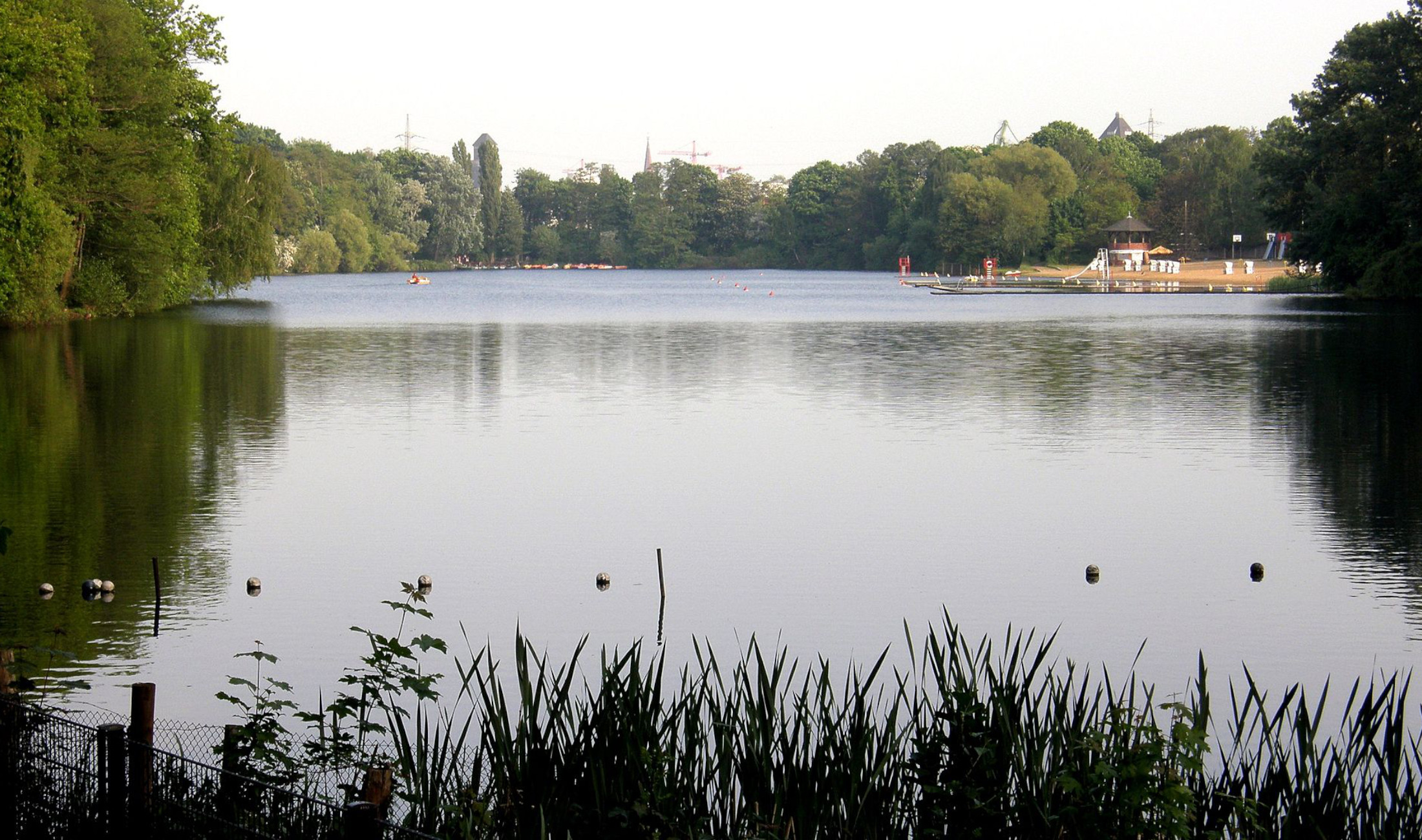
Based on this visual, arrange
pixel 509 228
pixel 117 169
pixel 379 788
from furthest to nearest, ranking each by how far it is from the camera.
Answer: pixel 509 228, pixel 117 169, pixel 379 788

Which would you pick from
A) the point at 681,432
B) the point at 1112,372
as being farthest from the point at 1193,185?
the point at 681,432

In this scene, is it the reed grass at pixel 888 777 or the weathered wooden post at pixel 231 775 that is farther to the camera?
the reed grass at pixel 888 777

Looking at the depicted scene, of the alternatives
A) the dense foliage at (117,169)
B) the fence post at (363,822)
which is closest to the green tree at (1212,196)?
the dense foliage at (117,169)

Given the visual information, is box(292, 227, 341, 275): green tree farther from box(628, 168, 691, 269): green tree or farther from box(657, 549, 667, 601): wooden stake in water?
box(657, 549, 667, 601): wooden stake in water

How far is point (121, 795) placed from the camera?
482 cm

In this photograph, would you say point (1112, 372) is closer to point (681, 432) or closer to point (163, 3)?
point (681, 432)

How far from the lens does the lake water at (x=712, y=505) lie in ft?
33.5

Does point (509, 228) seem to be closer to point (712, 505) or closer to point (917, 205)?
point (917, 205)

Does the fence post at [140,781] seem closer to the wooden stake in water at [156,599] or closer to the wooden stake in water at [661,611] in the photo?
the wooden stake in water at [156,599]

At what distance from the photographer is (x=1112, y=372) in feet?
102

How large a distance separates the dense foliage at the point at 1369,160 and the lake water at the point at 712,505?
85.3 feet

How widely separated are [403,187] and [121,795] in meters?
147

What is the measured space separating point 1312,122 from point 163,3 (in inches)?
1740

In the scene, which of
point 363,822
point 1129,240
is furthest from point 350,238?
point 363,822
